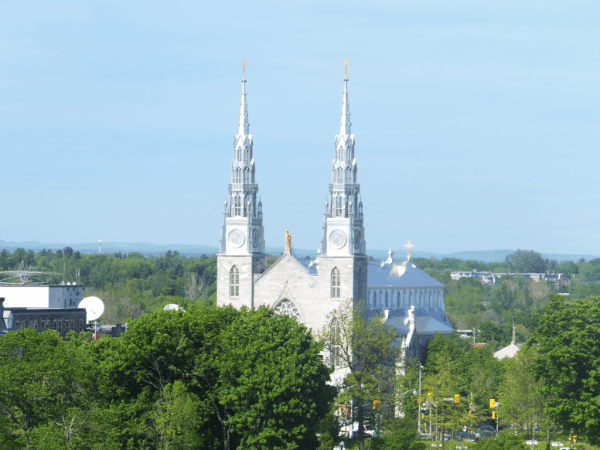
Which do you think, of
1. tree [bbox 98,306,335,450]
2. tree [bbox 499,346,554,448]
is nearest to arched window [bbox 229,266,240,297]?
tree [bbox 499,346,554,448]

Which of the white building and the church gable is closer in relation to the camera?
the church gable

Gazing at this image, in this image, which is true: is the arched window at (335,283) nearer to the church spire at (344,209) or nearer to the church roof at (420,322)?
the church spire at (344,209)

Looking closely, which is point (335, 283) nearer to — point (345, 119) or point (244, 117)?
point (345, 119)

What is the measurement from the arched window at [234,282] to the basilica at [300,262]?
0.10 m

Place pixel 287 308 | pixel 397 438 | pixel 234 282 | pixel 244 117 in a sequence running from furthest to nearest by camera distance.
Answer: pixel 244 117 < pixel 234 282 < pixel 287 308 < pixel 397 438

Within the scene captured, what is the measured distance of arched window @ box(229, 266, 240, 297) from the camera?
115 meters

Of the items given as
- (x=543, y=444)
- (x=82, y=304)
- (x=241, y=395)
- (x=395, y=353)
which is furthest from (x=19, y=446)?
(x=82, y=304)

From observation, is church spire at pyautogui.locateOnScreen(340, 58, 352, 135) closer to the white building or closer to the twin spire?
the twin spire

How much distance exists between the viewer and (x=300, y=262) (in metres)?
117

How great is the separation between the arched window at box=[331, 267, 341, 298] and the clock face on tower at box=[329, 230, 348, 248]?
91.5 inches

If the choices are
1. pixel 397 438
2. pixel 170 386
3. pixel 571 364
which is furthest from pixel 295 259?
pixel 170 386

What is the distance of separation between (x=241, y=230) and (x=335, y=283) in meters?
11.4

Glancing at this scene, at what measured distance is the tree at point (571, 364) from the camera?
3056 inches

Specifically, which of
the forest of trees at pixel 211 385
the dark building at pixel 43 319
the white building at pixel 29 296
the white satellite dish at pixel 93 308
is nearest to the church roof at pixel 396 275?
the white satellite dish at pixel 93 308
